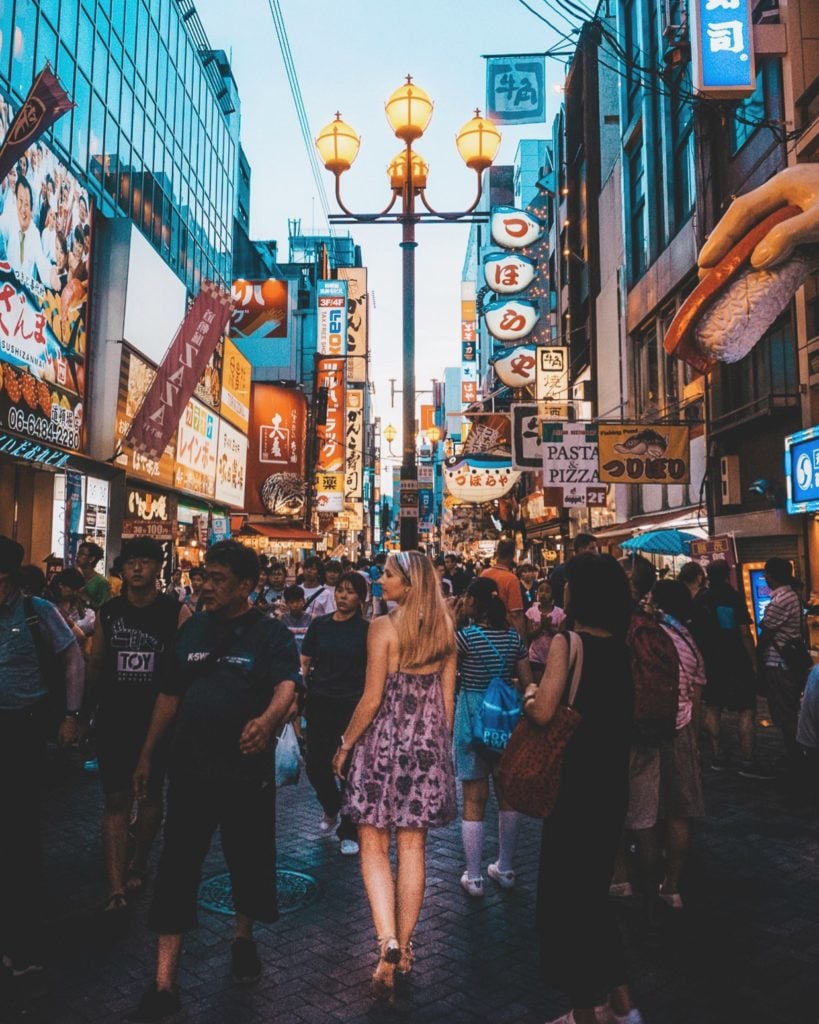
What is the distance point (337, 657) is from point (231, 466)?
89.4 feet

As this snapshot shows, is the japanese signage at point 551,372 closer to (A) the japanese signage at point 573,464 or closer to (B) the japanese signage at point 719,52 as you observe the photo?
(A) the japanese signage at point 573,464

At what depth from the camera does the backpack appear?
467 cm

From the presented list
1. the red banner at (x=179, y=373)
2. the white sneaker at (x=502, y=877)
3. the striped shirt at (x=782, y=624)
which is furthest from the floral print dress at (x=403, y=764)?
the red banner at (x=179, y=373)

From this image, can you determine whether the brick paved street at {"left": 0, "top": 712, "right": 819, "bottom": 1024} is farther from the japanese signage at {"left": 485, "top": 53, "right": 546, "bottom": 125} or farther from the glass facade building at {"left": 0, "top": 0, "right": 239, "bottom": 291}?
the japanese signage at {"left": 485, "top": 53, "right": 546, "bottom": 125}

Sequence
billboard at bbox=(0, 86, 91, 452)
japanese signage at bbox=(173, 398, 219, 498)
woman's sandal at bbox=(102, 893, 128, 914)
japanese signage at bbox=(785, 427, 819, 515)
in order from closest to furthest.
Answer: woman's sandal at bbox=(102, 893, 128, 914)
japanese signage at bbox=(785, 427, 819, 515)
billboard at bbox=(0, 86, 91, 452)
japanese signage at bbox=(173, 398, 219, 498)

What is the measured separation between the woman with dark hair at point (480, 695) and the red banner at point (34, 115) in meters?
9.83

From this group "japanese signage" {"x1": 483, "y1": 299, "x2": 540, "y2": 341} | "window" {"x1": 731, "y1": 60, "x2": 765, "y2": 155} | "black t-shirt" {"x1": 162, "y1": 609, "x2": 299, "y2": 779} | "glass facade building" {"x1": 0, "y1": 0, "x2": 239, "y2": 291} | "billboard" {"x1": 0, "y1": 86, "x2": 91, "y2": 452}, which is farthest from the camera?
"japanese signage" {"x1": 483, "y1": 299, "x2": 540, "y2": 341}

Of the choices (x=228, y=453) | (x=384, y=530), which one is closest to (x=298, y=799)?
(x=228, y=453)

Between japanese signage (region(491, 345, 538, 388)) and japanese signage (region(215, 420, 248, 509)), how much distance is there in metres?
10.4

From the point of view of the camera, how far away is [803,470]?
12266 millimetres

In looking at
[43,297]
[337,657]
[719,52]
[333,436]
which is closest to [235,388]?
[333,436]

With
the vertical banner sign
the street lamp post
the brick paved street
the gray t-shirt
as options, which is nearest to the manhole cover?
the brick paved street

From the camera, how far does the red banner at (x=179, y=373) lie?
63.5ft

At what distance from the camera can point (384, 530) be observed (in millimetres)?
108125
